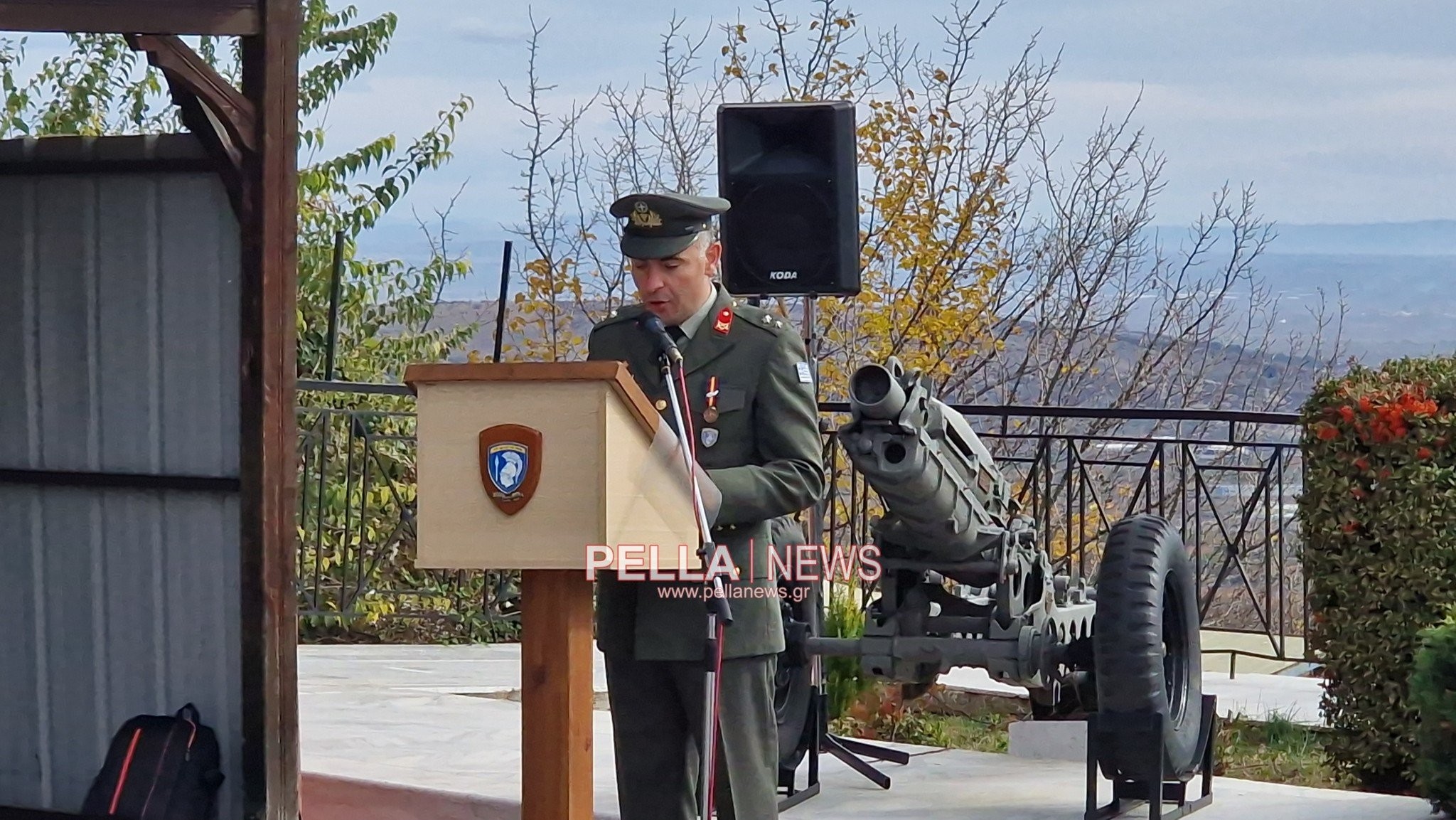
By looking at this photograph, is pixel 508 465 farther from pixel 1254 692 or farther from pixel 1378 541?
pixel 1254 692

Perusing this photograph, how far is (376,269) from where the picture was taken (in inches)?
460

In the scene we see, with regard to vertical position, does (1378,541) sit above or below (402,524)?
above

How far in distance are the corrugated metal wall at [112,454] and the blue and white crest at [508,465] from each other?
272 centimetres

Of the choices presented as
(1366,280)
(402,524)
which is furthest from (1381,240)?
(402,524)

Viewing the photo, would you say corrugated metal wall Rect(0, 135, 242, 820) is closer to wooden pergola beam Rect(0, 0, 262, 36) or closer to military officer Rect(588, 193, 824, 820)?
wooden pergola beam Rect(0, 0, 262, 36)

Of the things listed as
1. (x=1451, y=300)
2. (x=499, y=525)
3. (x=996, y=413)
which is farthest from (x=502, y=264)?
(x=1451, y=300)

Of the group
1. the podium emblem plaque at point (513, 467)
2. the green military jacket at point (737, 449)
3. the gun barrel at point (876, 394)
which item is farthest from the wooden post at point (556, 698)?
the gun barrel at point (876, 394)

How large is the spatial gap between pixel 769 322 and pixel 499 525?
102cm

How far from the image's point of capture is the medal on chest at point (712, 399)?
12.2ft

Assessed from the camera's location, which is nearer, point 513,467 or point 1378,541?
point 513,467

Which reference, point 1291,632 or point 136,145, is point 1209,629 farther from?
point 136,145

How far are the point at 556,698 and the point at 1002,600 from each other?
307 cm

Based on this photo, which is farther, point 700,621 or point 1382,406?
point 1382,406

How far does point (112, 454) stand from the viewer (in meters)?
5.70
